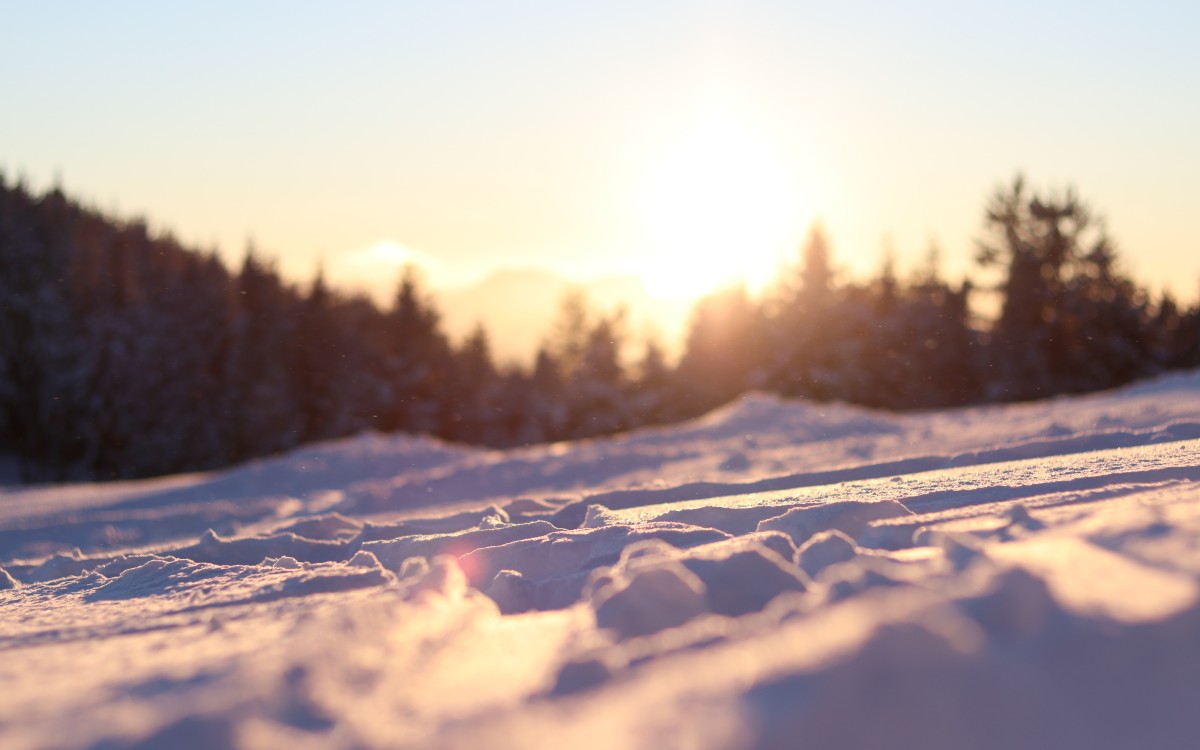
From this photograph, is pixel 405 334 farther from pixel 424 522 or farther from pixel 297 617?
pixel 297 617

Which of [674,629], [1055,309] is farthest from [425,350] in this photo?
[674,629]

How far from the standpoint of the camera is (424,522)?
185 inches

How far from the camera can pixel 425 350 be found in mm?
20438

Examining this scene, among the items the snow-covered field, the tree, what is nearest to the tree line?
the tree

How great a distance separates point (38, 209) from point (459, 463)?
12209 millimetres

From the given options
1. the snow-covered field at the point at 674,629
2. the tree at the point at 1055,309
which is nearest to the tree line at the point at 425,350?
the tree at the point at 1055,309

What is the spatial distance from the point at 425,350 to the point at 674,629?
62.3 ft

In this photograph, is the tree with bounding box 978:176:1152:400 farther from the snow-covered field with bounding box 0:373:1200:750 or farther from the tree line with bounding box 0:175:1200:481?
the snow-covered field with bounding box 0:373:1200:750

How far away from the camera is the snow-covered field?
1333mm

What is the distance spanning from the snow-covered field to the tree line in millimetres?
12797

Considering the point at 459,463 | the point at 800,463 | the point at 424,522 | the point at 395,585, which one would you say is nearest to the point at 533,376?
the point at 459,463

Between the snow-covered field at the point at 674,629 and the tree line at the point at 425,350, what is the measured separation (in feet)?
42.0

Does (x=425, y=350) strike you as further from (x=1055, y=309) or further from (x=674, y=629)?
(x=674, y=629)

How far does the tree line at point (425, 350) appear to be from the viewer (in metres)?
16.0
